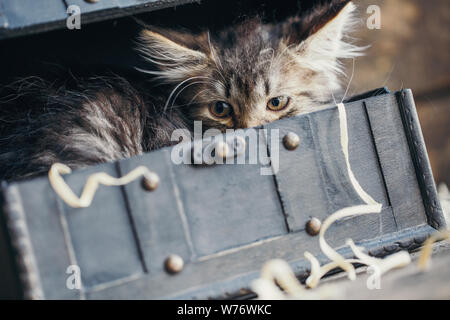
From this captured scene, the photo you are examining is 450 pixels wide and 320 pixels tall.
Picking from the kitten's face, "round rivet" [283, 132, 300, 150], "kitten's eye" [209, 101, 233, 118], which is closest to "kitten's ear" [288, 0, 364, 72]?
the kitten's face

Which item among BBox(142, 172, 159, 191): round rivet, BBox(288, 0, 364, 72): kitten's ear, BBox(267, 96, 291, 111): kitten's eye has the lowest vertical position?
BBox(142, 172, 159, 191): round rivet

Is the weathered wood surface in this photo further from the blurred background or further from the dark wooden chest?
the blurred background

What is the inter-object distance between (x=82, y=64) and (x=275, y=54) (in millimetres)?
542

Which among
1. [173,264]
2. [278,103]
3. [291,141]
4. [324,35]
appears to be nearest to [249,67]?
[278,103]

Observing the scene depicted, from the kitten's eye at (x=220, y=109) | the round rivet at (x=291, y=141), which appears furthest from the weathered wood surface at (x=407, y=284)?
the kitten's eye at (x=220, y=109)

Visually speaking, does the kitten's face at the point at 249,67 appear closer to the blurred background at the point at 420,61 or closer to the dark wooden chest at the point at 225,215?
the dark wooden chest at the point at 225,215

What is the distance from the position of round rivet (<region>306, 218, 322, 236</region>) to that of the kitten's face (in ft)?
1.15

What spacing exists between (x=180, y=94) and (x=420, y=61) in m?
1.23

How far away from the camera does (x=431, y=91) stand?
1763 mm

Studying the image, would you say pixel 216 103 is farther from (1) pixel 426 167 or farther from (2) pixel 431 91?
(2) pixel 431 91

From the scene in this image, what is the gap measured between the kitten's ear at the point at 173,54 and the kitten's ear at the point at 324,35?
290 mm

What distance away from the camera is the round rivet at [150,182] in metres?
0.68

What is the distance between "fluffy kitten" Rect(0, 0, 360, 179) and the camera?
0.84 m
